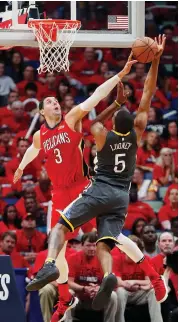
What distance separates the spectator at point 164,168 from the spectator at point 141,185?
0.33 meters

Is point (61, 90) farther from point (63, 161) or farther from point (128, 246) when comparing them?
point (128, 246)

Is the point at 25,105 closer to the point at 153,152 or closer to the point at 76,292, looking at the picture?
the point at 153,152

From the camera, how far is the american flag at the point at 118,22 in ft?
38.8

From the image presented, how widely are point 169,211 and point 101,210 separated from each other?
206 inches

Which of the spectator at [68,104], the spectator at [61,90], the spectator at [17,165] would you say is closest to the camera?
the spectator at [17,165]

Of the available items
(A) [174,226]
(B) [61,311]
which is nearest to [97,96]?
(B) [61,311]

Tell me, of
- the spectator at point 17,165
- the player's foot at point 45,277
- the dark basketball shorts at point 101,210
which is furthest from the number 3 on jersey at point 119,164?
the spectator at point 17,165

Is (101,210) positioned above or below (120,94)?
below

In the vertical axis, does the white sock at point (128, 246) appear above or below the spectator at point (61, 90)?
below

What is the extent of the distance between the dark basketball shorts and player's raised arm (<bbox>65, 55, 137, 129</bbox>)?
0.82 meters

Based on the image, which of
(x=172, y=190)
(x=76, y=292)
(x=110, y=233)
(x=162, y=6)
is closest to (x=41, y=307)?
(x=76, y=292)

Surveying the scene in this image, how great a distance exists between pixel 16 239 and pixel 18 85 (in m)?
4.71

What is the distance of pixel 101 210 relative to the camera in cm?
1107

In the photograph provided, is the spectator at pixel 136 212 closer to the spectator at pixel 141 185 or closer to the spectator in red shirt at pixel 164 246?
the spectator at pixel 141 185
